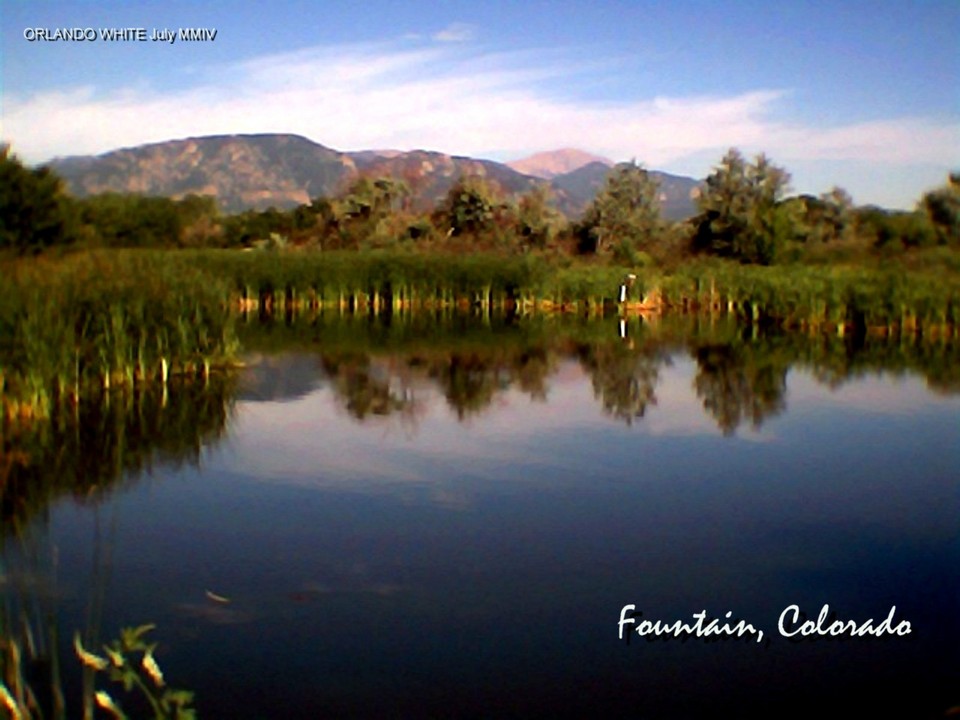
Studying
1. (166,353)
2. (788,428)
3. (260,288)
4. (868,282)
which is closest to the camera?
(788,428)

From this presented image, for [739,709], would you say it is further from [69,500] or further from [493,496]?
[69,500]

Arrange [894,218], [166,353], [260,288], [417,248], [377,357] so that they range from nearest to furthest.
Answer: [166,353] → [377,357] → [260,288] → [417,248] → [894,218]

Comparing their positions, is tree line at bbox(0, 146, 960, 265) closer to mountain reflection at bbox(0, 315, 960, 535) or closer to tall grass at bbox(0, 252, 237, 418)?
mountain reflection at bbox(0, 315, 960, 535)

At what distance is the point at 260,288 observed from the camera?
94.0 feet

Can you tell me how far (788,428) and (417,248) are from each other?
81.1 feet

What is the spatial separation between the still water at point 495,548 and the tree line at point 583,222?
2278 cm

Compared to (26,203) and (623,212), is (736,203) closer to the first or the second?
(623,212)

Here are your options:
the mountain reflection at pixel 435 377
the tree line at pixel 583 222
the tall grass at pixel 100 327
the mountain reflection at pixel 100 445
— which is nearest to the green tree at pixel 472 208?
the tree line at pixel 583 222

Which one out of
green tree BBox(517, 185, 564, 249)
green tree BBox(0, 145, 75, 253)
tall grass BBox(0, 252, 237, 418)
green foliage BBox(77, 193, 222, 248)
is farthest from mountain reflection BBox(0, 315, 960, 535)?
green tree BBox(517, 185, 564, 249)

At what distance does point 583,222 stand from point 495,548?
3876 cm

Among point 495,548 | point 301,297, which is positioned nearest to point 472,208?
point 301,297

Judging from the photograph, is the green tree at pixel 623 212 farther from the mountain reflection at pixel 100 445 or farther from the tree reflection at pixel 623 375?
the mountain reflection at pixel 100 445

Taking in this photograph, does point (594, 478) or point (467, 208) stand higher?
point (467, 208)

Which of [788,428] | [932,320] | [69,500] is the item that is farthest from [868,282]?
[69,500]
